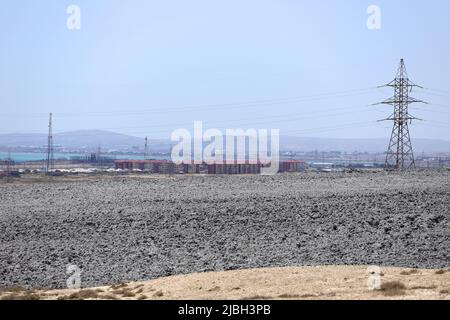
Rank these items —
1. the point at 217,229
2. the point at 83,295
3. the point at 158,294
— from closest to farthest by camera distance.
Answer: the point at 158,294
the point at 83,295
the point at 217,229

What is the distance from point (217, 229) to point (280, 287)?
809 cm

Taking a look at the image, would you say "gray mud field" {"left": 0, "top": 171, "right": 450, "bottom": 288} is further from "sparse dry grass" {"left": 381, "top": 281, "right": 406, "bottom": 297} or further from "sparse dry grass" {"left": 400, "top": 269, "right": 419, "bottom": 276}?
"sparse dry grass" {"left": 381, "top": 281, "right": 406, "bottom": 297}

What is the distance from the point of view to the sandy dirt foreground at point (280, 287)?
41.9ft

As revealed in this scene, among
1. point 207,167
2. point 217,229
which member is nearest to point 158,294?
point 217,229

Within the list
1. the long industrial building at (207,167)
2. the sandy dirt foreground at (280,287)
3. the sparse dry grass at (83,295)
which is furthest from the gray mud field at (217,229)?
the long industrial building at (207,167)

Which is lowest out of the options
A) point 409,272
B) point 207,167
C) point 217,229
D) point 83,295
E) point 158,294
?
point 83,295

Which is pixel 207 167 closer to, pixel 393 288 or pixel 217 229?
pixel 217 229

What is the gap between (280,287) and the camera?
45.8 ft

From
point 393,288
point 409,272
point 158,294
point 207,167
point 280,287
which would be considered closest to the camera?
point 393,288

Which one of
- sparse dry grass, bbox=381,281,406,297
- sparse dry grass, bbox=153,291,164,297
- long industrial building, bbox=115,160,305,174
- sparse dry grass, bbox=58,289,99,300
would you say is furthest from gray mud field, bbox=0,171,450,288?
long industrial building, bbox=115,160,305,174

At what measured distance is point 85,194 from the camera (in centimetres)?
2981

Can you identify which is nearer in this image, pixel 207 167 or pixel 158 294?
pixel 158 294
